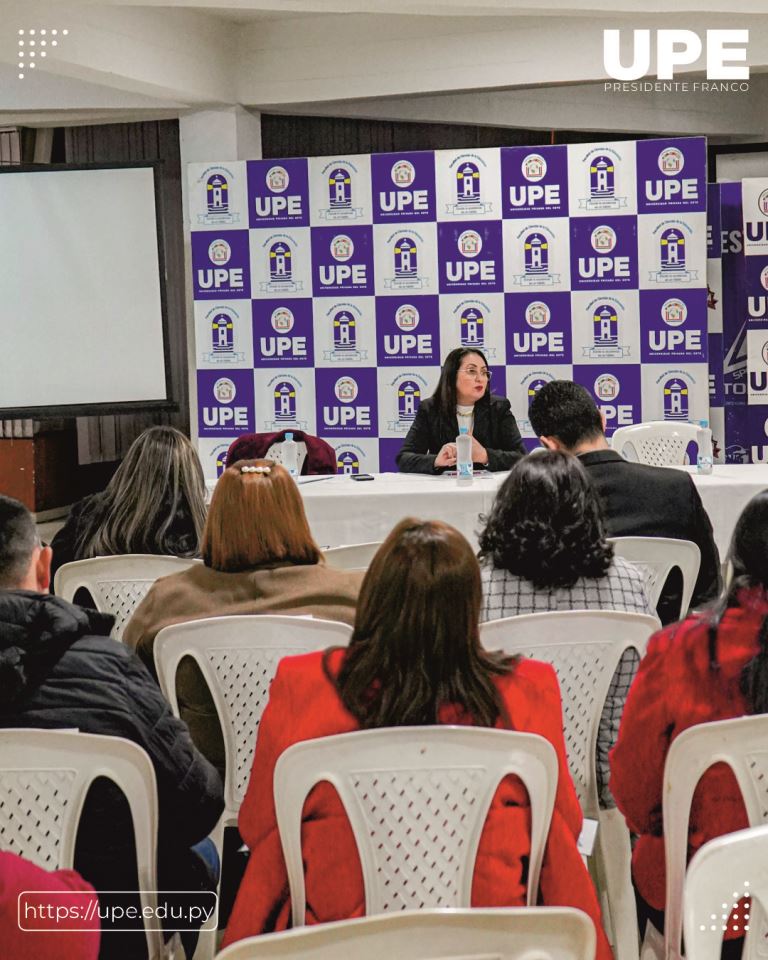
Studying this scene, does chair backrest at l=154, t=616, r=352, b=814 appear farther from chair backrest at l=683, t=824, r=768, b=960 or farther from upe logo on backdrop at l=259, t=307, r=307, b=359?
upe logo on backdrop at l=259, t=307, r=307, b=359

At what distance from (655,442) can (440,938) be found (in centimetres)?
474

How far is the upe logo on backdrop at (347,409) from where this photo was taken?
22.0 feet

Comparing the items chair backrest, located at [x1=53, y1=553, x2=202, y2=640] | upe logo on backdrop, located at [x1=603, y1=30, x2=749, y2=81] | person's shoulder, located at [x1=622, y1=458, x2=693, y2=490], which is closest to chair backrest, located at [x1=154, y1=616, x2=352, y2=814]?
chair backrest, located at [x1=53, y1=553, x2=202, y2=640]

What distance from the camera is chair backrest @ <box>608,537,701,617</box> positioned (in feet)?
9.66

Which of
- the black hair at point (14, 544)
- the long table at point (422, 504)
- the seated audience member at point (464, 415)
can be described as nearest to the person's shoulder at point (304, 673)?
the black hair at point (14, 544)

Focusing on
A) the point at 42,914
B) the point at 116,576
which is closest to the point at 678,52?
the point at 116,576

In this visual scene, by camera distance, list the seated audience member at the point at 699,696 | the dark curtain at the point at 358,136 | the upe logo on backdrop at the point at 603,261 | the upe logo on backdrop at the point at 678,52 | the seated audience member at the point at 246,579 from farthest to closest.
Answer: the dark curtain at the point at 358,136
the upe logo on backdrop at the point at 603,261
the upe logo on backdrop at the point at 678,52
the seated audience member at the point at 246,579
the seated audience member at the point at 699,696

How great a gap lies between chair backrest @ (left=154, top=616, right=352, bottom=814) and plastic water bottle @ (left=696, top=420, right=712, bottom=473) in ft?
9.28

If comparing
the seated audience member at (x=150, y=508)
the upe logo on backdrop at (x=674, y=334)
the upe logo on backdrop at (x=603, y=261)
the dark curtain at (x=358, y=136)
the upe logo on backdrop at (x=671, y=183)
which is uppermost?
the dark curtain at (x=358, y=136)

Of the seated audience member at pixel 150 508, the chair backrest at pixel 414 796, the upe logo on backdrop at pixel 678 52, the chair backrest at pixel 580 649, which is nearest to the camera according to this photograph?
the chair backrest at pixel 414 796

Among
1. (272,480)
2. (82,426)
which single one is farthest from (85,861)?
(82,426)

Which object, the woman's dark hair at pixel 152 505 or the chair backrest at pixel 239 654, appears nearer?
the chair backrest at pixel 239 654

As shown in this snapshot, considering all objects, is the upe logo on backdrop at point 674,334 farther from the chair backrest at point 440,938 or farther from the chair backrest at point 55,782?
the chair backrest at point 440,938

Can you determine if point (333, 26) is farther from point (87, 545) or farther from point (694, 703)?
point (694, 703)
